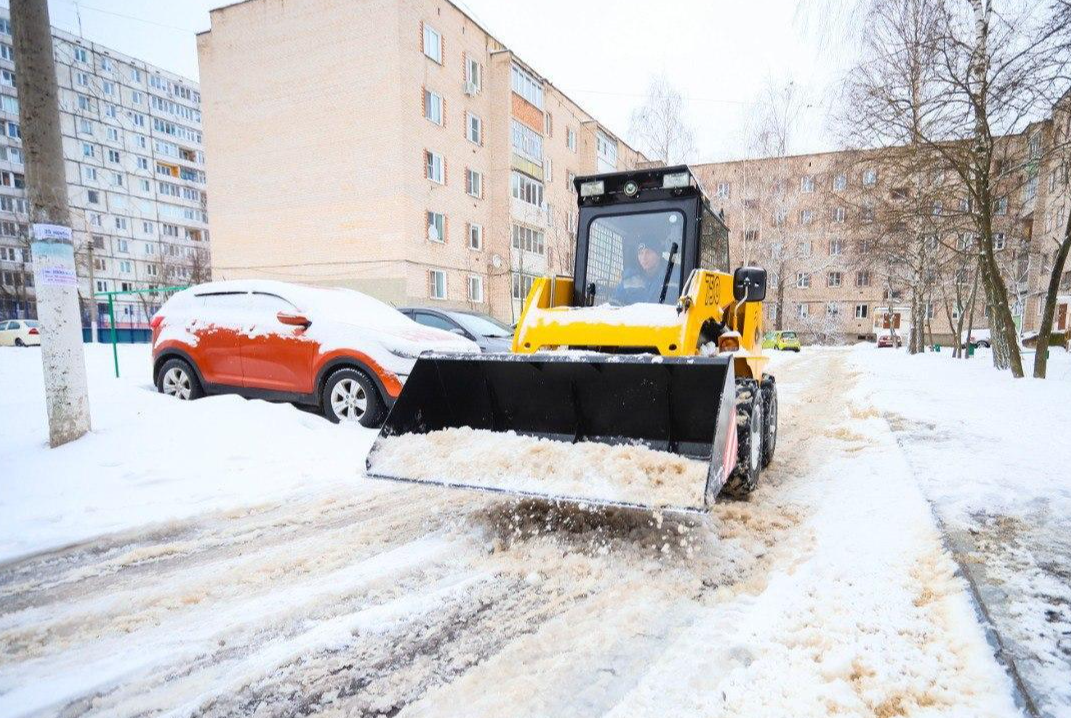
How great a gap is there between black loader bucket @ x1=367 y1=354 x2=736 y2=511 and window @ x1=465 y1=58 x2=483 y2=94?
2440cm

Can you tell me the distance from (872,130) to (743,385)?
1132cm

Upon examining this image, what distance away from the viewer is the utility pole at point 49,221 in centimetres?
Result: 485

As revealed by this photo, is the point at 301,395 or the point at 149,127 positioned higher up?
the point at 149,127

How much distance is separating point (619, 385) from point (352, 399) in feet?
12.6

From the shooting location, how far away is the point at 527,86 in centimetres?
2834

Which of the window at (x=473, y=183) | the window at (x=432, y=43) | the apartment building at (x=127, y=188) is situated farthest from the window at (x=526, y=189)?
the apartment building at (x=127, y=188)

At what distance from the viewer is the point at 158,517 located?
3762mm

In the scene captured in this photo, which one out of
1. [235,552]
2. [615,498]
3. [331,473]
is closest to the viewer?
[615,498]

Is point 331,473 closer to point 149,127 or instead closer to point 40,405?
point 40,405

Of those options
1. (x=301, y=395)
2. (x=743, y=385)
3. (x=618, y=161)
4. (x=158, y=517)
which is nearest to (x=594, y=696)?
(x=743, y=385)

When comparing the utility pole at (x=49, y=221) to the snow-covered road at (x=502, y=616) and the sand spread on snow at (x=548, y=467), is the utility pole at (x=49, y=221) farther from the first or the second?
the sand spread on snow at (x=548, y=467)

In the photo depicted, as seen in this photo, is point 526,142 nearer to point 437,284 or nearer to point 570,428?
point 437,284

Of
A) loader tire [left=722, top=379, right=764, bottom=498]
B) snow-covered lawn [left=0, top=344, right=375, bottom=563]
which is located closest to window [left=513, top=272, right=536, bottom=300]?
snow-covered lawn [left=0, top=344, right=375, bottom=563]

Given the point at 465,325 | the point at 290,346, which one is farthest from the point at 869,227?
the point at 290,346
